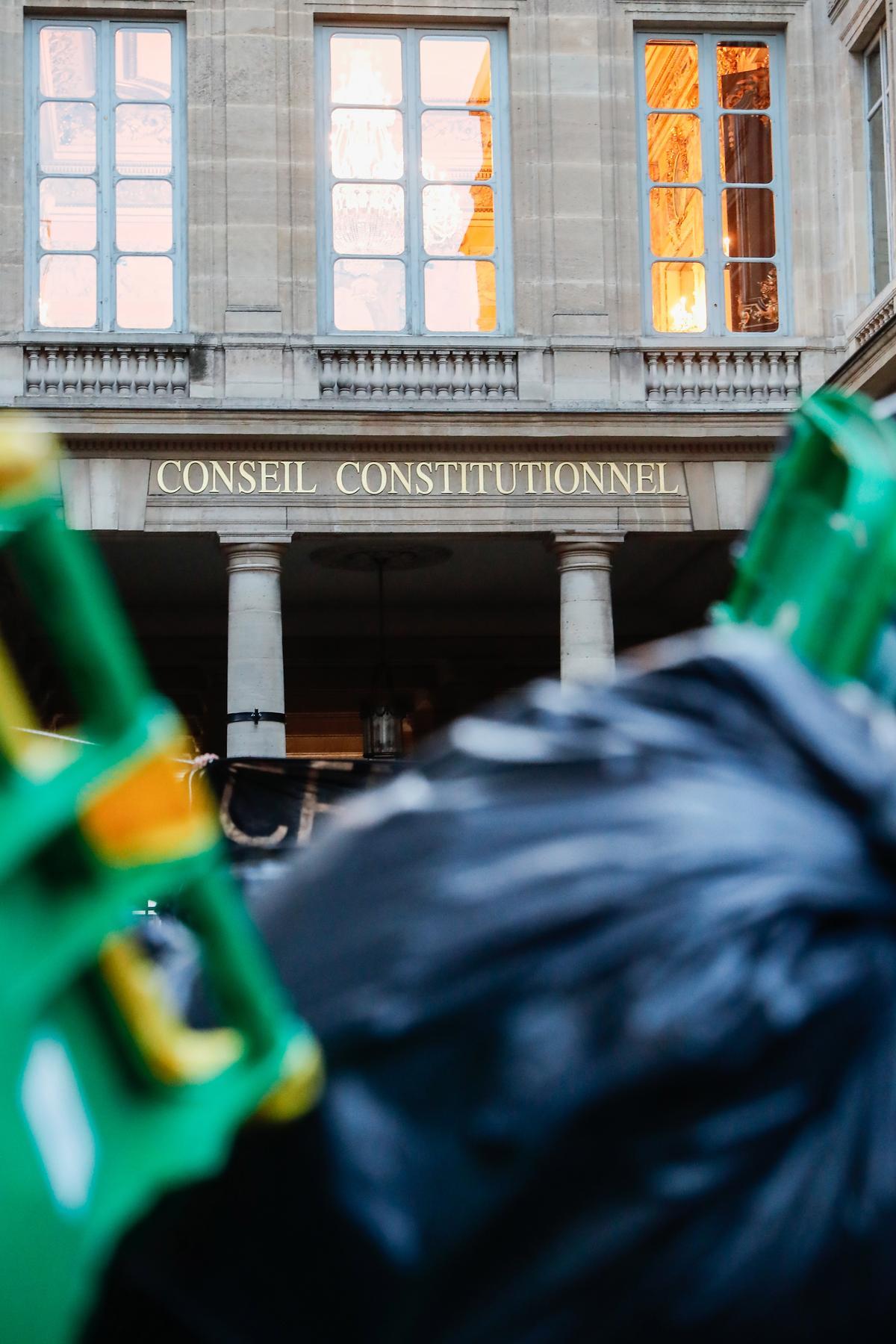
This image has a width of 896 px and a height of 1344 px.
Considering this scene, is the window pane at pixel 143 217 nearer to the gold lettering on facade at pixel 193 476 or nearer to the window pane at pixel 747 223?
the gold lettering on facade at pixel 193 476

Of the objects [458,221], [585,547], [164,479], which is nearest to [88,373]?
[164,479]

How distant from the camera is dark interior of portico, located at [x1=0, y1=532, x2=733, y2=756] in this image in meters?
18.0

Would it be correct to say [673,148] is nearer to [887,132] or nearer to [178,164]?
[887,132]

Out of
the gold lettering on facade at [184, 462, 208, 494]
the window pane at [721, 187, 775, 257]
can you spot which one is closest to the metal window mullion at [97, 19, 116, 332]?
the gold lettering on facade at [184, 462, 208, 494]

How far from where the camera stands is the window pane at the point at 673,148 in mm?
16156

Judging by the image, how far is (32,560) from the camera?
108 cm

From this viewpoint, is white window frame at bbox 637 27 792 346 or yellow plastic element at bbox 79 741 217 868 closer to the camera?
yellow plastic element at bbox 79 741 217 868

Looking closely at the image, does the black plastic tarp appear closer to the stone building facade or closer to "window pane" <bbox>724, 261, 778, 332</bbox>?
the stone building facade

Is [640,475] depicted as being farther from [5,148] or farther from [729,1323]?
[729,1323]

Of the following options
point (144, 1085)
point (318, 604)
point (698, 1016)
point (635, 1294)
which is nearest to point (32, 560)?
point (144, 1085)

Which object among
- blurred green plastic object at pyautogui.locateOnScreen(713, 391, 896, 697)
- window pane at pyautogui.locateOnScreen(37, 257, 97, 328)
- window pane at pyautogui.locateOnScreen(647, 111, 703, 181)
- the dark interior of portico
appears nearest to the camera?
blurred green plastic object at pyautogui.locateOnScreen(713, 391, 896, 697)

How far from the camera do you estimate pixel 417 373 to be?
15.5 metres

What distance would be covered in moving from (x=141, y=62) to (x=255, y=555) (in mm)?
4548

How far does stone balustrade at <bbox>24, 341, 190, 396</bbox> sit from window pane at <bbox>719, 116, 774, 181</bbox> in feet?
17.6
